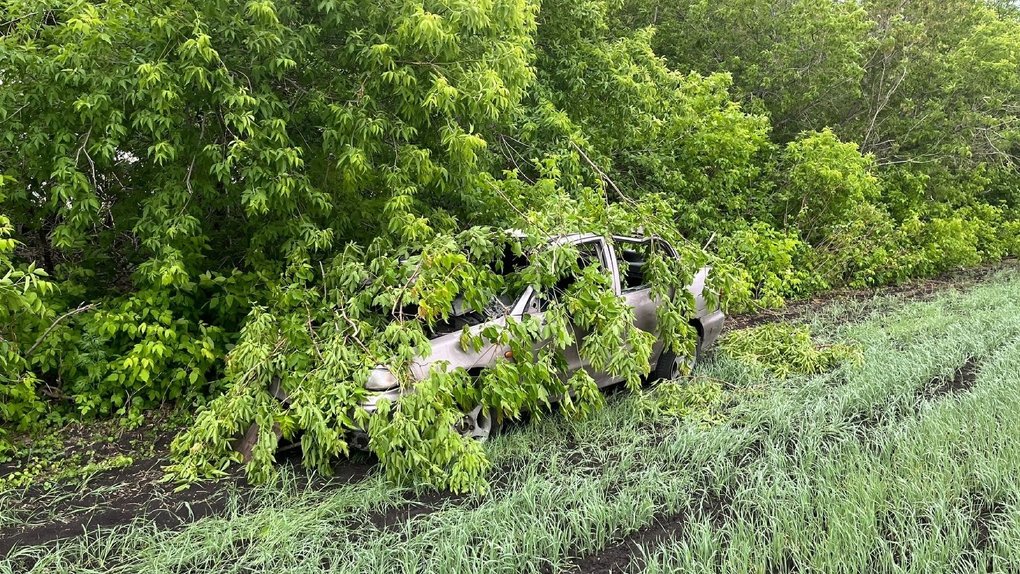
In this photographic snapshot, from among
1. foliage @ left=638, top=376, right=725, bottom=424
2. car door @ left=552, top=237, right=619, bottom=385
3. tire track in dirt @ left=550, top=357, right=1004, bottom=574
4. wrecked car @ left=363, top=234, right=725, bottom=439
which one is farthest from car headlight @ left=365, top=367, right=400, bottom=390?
foliage @ left=638, top=376, right=725, bottom=424

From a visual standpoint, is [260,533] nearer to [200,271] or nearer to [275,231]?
[275,231]

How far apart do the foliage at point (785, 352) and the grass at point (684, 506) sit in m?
1.08

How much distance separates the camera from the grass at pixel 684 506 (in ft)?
10.4

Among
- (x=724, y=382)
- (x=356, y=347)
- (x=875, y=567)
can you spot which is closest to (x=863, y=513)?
(x=875, y=567)

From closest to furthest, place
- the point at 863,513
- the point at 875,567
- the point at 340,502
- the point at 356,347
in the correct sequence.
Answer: the point at 875,567 < the point at 863,513 < the point at 340,502 < the point at 356,347

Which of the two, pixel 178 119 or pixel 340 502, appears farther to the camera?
pixel 178 119

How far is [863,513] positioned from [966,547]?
0.48 metres

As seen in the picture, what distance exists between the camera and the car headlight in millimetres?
4246

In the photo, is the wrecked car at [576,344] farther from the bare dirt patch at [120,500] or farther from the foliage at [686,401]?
the bare dirt patch at [120,500]

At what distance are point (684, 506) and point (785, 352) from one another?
3.44m

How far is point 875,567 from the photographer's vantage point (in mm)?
3100

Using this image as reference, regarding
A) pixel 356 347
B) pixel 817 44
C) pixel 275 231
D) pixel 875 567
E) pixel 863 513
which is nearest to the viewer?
pixel 875 567

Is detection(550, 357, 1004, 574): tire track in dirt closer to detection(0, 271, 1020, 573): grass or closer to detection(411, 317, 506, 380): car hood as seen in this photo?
detection(0, 271, 1020, 573): grass

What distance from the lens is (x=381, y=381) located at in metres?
4.25
